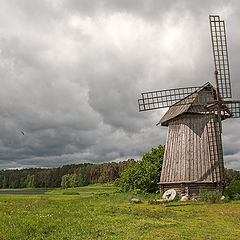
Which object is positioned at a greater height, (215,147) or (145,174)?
(215,147)

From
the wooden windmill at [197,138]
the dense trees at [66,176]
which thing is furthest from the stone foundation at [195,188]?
the dense trees at [66,176]

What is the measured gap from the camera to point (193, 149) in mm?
29344

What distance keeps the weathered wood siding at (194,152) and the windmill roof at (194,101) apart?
0.73 m

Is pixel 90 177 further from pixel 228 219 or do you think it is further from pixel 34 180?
pixel 228 219

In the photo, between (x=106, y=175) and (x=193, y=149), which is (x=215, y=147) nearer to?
(x=193, y=149)

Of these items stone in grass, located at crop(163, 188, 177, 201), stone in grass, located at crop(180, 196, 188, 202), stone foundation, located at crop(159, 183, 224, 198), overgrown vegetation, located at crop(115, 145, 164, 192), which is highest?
overgrown vegetation, located at crop(115, 145, 164, 192)

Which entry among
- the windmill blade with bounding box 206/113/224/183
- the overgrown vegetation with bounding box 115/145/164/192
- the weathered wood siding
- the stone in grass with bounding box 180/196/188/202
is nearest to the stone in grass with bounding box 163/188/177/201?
the weathered wood siding

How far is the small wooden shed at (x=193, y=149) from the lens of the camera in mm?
27797

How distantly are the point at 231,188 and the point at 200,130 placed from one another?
23.6 ft

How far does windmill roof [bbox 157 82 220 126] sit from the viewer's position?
3018 centimetres

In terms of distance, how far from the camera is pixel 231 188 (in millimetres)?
25750

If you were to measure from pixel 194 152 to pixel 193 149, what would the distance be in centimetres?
36

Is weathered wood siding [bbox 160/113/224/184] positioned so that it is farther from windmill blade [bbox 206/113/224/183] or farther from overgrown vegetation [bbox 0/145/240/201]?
overgrown vegetation [bbox 0/145/240/201]

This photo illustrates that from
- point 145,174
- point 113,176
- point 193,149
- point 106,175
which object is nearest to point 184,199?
point 193,149
